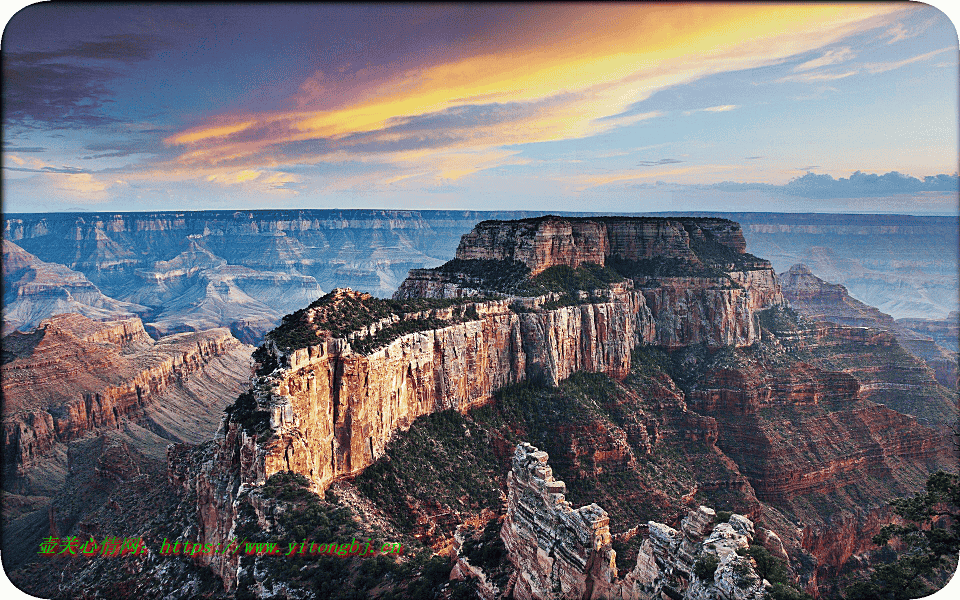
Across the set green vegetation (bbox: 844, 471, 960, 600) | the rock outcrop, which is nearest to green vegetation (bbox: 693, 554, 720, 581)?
green vegetation (bbox: 844, 471, 960, 600)

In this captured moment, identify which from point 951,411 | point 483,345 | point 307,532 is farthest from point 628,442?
point 951,411

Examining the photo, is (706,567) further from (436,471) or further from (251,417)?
(436,471)

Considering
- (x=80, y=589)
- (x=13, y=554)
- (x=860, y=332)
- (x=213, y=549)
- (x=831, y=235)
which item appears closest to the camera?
(x=213, y=549)

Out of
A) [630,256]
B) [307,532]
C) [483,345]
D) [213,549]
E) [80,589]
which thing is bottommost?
[80,589]

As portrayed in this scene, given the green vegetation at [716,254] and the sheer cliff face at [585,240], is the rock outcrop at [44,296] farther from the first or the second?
the green vegetation at [716,254]

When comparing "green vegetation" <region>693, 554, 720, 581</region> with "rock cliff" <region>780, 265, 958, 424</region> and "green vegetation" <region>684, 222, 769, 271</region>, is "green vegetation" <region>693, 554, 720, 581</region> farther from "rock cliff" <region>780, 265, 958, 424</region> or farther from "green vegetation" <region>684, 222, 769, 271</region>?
"rock cliff" <region>780, 265, 958, 424</region>

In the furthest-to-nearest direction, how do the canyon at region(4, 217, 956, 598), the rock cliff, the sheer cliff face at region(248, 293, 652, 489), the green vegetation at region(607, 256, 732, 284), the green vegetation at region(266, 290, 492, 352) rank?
the rock cliff
the green vegetation at region(607, 256, 732, 284)
the green vegetation at region(266, 290, 492, 352)
the sheer cliff face at region(248, 293, 652, 489)
the canyon at region(4, 217, 956, 598)

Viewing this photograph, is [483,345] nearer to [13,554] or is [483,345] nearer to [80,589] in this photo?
[80,589]

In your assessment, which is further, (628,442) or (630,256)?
(630,256)
